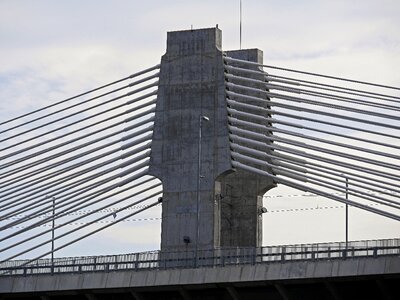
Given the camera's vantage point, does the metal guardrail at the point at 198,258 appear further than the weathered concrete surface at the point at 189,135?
No

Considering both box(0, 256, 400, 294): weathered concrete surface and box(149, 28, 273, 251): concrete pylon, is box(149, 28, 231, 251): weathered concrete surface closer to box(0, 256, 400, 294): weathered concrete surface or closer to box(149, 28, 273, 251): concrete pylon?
box(149, 28, 273, 251): concrete pylon

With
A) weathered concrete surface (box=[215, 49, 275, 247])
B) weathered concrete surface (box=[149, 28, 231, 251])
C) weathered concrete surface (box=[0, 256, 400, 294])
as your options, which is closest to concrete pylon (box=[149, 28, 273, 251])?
weathered concrete surface (box=[149, 28, 231, 251])

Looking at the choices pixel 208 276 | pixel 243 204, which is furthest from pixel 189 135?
pixel 208 276

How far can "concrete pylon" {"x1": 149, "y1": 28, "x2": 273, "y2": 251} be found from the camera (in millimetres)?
104562

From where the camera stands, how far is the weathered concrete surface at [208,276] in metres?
91.4

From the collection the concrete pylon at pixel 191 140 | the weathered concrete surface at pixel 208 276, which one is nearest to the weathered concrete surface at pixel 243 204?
the concrete pylon at pixel 191 140

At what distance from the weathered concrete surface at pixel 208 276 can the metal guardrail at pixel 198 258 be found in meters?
0.78

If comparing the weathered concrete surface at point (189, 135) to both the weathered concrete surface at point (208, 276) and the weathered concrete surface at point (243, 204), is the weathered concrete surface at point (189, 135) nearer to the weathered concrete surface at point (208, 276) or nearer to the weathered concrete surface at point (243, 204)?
the weathered concrete surface at point (243, 204)

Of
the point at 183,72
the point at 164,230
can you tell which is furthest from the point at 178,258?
the point at 183,72

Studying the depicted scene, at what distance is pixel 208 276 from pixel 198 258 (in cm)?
240

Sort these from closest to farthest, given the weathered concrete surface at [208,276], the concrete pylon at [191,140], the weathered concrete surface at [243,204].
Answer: the weathered concrete surface at [208,276] < the concrete pylon at [191,140] < the weathered concrete surface at [243,204]

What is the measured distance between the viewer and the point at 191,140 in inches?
4151

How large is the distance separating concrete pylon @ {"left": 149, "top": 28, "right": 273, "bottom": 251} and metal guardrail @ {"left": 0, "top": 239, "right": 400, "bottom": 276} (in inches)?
79.8

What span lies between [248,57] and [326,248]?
19.7 m
